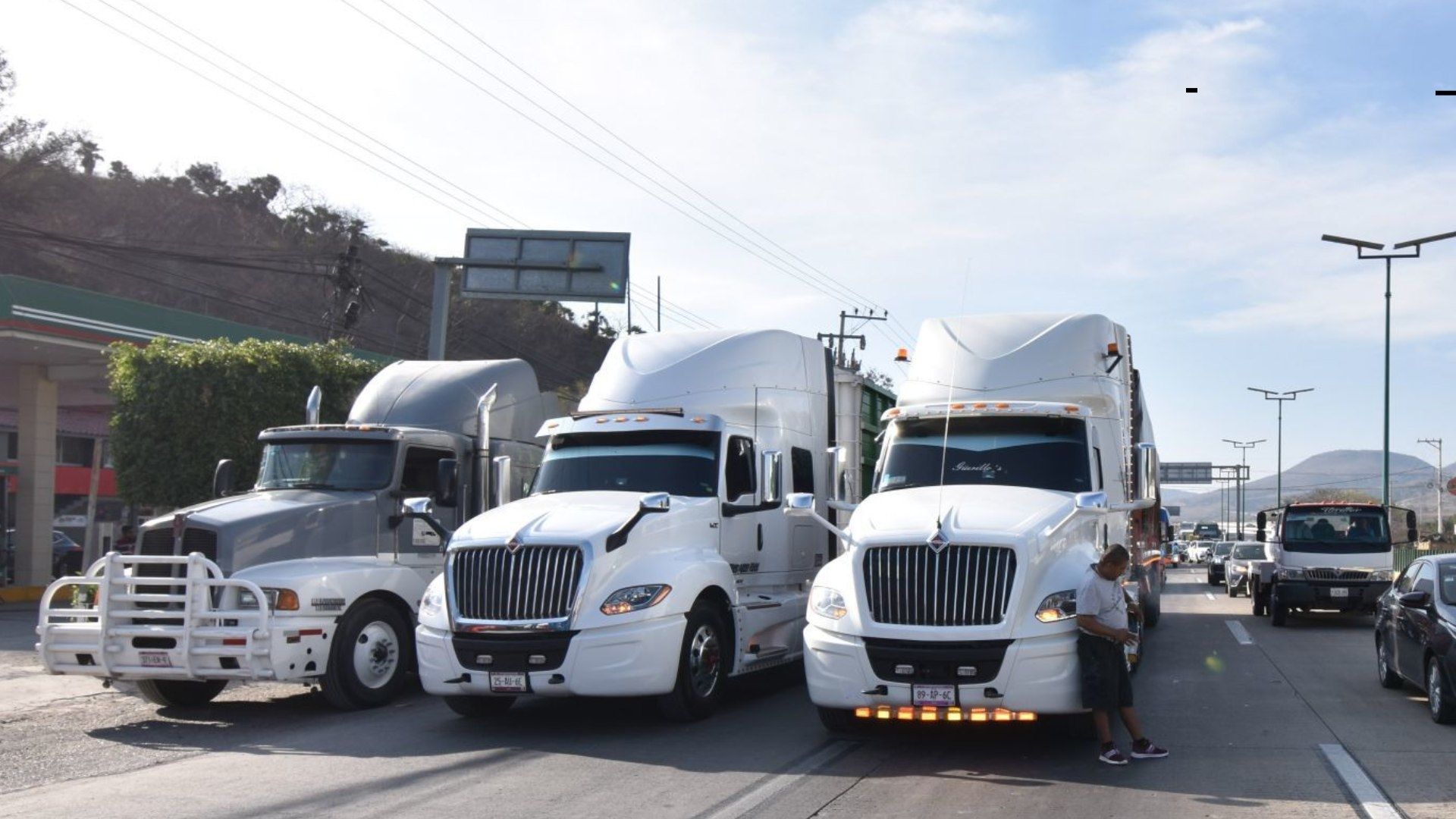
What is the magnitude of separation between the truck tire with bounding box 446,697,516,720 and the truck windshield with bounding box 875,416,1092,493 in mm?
3953

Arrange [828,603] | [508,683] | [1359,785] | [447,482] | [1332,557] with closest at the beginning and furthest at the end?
[1359,785] → [828,603] → [508,683] → [447,482] → [1332,557]

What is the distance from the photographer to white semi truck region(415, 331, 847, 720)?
1073 cm

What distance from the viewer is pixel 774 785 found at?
352 inches

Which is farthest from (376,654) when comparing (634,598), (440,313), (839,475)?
(440,313)

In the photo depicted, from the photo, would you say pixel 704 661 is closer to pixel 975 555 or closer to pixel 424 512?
pixel 975 555

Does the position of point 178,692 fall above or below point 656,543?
below

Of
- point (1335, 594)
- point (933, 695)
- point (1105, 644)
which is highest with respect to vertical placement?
point (1105, 644)

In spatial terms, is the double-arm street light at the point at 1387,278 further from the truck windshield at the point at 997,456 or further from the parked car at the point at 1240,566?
the truck windshield at the point at 997,456

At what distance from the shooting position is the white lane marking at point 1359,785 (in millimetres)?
8023

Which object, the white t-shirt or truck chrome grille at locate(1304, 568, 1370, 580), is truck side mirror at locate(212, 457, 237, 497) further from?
truck chrome grille at locate(1304, 568, 1370, 580)

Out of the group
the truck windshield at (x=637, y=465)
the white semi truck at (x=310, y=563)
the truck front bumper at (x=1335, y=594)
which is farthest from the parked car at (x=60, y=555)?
the truck front bumper at (x=1335, y=594)

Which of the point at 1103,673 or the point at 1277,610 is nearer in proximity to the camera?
the point at 1103,673

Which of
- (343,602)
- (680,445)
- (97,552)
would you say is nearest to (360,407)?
(343,602)

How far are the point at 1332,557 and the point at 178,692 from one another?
18188 mm
